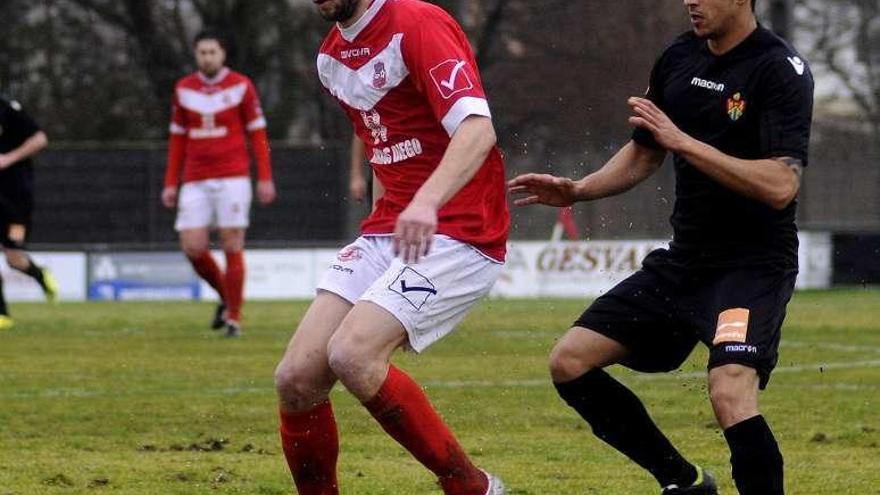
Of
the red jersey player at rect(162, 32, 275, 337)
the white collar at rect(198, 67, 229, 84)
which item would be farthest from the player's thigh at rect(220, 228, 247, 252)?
the white collar at rect(198, 67, 229, 84)

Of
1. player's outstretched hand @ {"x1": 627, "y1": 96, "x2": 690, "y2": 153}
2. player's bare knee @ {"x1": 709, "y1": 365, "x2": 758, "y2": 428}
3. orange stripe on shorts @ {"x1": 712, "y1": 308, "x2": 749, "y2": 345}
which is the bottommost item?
player's bare knee @ {"x1": 709, "y1": 365, "x2": 758, "y2": 428}

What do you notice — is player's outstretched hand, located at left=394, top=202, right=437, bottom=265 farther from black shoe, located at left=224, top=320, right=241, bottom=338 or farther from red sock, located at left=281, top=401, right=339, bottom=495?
black shoe, located at left=224, top=320, right=241, bottom=338

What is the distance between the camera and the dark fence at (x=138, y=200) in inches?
1000

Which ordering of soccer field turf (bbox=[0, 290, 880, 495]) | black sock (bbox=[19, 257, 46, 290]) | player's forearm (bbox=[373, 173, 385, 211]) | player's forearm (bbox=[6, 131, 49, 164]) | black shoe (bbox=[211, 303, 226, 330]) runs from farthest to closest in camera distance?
black sock (bbox=[19, 257, 46, 290]), player's forearm (bbox=[6, 131, 49, 164]), black shoe (bbox=[211, 303, 226, 330]), soccer field turf (bbox=[0, 290, 880, 495]), player's forearm (bbox=[373, 173, 385, 211])

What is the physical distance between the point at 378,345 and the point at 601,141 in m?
22.9

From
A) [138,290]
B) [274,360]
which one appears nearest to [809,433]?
[274,360]

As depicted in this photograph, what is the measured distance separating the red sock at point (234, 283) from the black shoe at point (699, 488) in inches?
314

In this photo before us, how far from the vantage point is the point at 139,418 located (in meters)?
8.88

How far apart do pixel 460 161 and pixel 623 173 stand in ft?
3.61

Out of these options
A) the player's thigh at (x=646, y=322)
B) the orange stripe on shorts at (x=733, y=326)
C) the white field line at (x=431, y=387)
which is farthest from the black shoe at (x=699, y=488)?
the white field line at (x=431, y=387)

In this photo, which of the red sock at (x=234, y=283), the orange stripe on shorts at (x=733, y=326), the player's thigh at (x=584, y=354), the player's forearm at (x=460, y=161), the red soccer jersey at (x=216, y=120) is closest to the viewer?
the player's forearm at (x=460, y=161)

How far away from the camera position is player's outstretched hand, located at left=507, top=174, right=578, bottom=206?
621 centimetres

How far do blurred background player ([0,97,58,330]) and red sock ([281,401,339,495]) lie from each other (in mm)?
9680

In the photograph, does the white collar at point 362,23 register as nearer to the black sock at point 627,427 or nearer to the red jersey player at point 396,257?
the red jersey player at point 396,257
